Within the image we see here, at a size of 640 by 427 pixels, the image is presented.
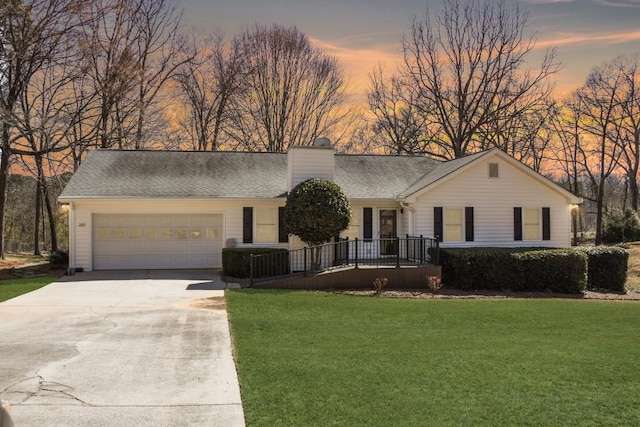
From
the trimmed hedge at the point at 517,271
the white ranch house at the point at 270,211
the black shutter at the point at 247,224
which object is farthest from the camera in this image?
the black shutter at the point at 247,224

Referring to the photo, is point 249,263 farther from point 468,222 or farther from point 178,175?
point 468,222

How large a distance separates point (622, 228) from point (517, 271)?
Answer: 20.2 meters

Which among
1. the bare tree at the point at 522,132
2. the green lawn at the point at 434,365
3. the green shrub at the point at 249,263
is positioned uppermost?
the bare tree at the point at 522,132

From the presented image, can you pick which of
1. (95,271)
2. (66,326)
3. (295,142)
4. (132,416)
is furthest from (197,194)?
(295,142)

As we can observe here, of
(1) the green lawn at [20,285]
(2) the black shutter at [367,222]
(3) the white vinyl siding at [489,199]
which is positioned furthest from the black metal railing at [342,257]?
(1) the green lawn at [20,285]

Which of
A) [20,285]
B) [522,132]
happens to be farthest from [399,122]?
[20,285]

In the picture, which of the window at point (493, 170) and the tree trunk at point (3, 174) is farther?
the tree trunk at point (3, 174)

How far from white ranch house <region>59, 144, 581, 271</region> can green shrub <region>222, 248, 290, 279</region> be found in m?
1.33

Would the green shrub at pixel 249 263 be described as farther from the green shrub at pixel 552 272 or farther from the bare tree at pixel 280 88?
the bare tree at pixel 280 88

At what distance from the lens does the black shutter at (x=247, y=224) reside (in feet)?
63.4

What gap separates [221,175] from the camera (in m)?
21.0

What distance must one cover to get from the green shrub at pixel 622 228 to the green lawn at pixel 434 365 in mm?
23325

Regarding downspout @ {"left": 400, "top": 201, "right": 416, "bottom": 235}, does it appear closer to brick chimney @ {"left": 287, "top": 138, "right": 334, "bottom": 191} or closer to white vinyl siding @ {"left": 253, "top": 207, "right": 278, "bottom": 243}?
brick chimney @ {"left": 287, "top": 138, "right": 334, "bottom": 191}

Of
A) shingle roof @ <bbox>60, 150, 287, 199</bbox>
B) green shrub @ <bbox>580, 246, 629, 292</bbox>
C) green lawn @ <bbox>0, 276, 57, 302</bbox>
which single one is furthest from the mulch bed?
green lawn @ <bbox>0, 276, 57, 302</bbox>
